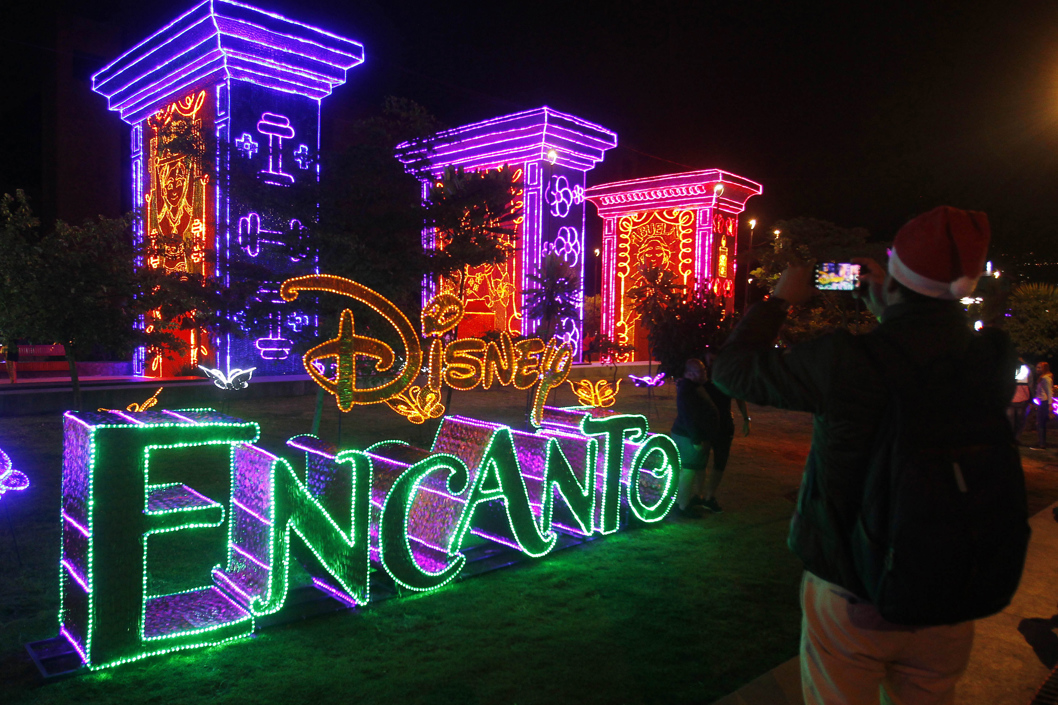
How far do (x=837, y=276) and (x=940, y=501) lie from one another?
999 mm

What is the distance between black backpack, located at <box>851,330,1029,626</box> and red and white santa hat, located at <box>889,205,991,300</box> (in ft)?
0.67

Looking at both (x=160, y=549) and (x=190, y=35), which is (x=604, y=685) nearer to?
(x=160, y=549)

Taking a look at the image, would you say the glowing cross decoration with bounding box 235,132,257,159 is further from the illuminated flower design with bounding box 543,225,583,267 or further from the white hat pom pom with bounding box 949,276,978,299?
the illuminated flower design with bounding box 543,225,583,267

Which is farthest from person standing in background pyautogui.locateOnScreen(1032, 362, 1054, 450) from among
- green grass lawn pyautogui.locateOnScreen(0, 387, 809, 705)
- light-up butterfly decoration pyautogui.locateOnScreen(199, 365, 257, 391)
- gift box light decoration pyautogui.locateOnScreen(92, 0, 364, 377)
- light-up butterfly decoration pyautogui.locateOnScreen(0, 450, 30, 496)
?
light-up butterfly decoration pyautogui.locateOnScreen(0, 450, 30, 496)

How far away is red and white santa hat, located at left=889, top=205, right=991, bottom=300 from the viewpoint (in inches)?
84.2

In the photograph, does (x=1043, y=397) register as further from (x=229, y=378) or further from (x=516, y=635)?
(x=229, y=378)

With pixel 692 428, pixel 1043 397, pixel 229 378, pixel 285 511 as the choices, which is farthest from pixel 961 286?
pixel 229 378

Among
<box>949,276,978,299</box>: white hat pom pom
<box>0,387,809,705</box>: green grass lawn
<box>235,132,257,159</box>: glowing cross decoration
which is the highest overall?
<box>235,132,257,159</box>: glowing cross decoration

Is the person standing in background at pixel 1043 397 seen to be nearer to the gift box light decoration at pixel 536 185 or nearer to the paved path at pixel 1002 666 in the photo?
the paved path at pixel 1002 666

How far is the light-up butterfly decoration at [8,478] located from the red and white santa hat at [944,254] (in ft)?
16.1

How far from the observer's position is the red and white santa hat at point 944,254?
2.14m

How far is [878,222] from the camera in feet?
99.8

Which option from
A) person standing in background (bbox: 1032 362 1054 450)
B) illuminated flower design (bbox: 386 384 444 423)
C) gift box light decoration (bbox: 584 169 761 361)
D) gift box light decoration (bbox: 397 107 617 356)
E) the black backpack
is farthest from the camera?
gift box light decoration (bbox: 584 169 761 361)

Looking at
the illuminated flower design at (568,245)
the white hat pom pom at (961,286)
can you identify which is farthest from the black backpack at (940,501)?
the illuminated flower design at (568,245)
